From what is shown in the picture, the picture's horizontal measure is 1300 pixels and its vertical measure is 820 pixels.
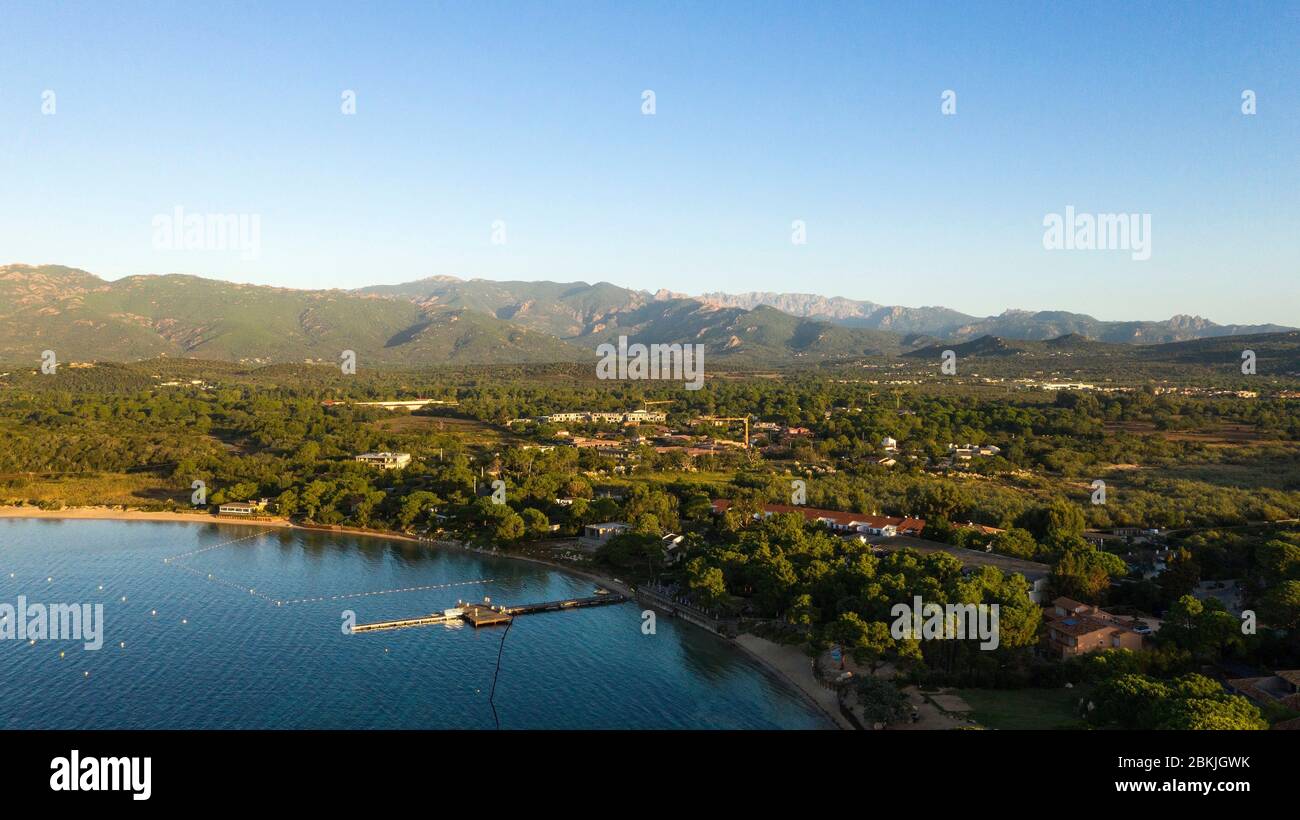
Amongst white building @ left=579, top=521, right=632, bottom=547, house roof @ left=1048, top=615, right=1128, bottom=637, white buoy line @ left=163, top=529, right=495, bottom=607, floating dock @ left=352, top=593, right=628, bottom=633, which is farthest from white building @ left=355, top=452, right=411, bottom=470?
house roof @ left=1048, top=615, right=1128, bottom=637

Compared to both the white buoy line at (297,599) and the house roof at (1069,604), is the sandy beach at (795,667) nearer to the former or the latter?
the house roof at (1069,604)

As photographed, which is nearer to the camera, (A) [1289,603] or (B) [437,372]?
(A) [1289,603]

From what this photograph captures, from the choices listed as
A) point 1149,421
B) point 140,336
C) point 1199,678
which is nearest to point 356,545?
point 1199,678

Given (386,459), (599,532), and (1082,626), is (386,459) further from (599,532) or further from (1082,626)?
(1082,626)

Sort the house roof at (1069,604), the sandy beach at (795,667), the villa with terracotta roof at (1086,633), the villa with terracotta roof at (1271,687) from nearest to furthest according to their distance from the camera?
the villa with terracotta roof at (1271,687) → the sandy beach at (795,667) → the villa with terracotta roof at (1086,633) → the house roof at (1069,604)

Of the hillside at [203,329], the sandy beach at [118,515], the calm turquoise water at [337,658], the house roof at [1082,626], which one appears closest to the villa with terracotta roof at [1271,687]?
the house roof at [1082,626]

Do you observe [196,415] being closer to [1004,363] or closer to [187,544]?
[187,544]
